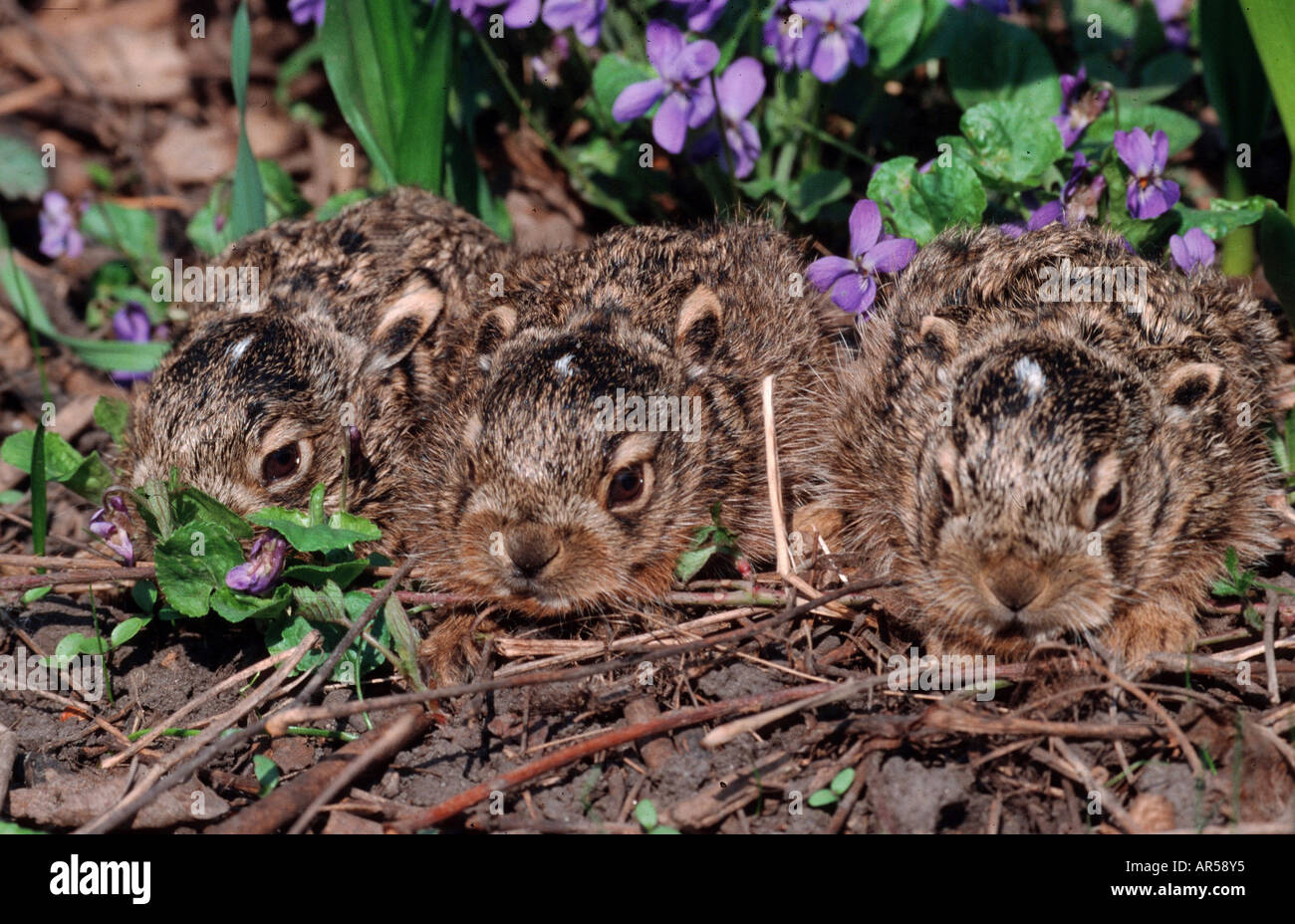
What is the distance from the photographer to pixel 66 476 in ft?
22.4

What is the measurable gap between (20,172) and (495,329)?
5.11 meters

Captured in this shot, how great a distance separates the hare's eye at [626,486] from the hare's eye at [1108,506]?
79.5 inches

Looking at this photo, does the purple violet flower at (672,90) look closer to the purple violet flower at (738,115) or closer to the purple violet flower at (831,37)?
the purple violet flower at (738,115)

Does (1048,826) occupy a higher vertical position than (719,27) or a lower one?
lower

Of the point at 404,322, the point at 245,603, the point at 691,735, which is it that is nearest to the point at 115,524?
the point at 245,603

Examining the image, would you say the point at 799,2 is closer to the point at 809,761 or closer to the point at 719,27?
the point at 719,27

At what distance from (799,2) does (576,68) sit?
207cm

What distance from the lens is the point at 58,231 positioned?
8.85 metres

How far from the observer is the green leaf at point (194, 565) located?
5.82 metres

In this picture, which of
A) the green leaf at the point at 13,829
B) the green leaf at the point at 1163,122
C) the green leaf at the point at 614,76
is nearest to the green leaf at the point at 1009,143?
the green leaf at the point at 1163,122

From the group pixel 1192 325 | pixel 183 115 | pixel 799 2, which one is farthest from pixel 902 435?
pixel 183 115

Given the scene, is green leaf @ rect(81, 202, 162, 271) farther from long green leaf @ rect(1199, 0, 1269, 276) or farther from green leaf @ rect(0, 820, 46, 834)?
long green leaf @ rect(1199, 0, 1269, 276)

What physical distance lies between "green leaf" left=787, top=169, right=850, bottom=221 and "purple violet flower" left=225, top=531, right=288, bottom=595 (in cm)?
Result: 357

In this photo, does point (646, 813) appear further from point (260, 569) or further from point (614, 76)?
point (614, 76)
